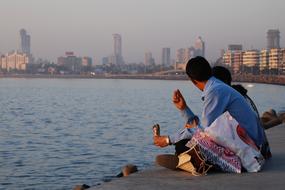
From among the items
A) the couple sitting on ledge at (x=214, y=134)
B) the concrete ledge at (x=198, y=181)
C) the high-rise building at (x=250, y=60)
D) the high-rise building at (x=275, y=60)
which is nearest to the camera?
the concrete ledge at (x=198, y=181)

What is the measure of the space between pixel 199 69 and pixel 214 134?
0.60 m

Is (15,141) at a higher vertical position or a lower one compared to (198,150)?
lower

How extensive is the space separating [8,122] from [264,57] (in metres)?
151

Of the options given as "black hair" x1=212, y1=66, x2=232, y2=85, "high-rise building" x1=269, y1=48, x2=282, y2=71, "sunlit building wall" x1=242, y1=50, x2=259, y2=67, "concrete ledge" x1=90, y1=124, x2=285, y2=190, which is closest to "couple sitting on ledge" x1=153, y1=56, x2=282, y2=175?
"concrete ledge" x1=90, y1=124, x2=285, y2=190

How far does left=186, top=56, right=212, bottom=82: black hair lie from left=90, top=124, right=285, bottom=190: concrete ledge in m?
0.91

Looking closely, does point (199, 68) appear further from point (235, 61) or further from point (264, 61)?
point (235, 61)

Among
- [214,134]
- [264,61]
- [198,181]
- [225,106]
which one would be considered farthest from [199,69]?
[264,61]

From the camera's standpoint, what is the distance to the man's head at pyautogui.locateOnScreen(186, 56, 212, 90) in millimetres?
5398

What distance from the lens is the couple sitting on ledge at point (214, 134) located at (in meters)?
5.37

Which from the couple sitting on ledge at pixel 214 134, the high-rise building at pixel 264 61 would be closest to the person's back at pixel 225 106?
the couple sitting on ledge at pixel 214 134

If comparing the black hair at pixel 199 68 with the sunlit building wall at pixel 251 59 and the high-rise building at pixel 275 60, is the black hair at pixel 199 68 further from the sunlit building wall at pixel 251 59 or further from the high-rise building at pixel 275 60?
the sunlit building wall at pixel 251 59

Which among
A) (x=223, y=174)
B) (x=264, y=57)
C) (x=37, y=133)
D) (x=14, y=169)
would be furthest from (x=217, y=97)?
(x=264, y=57)

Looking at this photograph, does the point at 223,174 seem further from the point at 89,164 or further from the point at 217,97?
the point at 89,164

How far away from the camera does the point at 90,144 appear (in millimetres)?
18156
